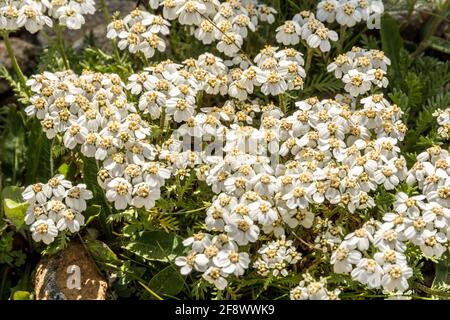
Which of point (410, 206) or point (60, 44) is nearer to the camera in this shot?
point (410, 206)

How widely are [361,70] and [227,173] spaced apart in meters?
1.06

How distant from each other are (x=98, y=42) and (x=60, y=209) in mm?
1972

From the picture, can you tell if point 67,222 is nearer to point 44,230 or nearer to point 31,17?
point 44,230

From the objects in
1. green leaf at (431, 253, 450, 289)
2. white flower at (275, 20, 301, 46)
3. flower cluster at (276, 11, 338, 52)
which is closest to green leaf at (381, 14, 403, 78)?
flower cluster at (276, 11, 338, 52)

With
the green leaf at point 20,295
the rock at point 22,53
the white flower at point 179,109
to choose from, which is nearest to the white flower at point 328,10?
the white flower at point 179,109

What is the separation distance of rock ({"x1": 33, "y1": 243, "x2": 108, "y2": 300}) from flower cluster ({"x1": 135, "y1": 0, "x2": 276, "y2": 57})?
140 centimetres

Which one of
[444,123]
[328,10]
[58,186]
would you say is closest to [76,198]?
[58,186]

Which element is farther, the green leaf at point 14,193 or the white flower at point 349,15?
the white flower at point 349,15

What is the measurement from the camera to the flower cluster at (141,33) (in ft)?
14.3

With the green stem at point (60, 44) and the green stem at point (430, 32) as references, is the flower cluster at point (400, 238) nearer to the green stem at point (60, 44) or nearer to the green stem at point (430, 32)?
the green stem at point (430, 32)

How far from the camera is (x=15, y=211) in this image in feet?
13.2

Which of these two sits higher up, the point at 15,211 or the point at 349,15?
the point at 349,15

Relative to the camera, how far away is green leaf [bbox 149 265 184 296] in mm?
3936

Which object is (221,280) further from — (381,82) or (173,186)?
(381,82)
